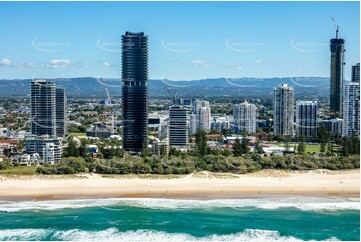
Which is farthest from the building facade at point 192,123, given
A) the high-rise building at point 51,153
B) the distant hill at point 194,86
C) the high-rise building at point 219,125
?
the high-rise building at point 51,153

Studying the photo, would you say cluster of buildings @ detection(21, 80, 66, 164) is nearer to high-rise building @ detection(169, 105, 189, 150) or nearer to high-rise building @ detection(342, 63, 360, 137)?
high-rise building @ detection(169, 105, 189, 150)

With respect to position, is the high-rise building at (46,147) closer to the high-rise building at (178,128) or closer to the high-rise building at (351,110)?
the high-rise building at (178,128)

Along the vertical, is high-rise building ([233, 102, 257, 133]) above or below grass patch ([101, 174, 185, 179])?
above

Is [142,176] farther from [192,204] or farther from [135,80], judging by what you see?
[135,80]

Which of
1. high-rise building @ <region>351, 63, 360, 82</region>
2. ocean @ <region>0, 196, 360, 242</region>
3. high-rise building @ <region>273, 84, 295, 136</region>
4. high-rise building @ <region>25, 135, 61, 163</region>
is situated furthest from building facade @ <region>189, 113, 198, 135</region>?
ocean @ <region>0, 196, 360, 242</region>

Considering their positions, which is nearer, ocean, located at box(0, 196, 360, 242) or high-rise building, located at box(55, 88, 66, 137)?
ocean, located at box(0, 196, 360, 242)

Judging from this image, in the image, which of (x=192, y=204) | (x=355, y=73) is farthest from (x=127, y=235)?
(x=355, y=73)
